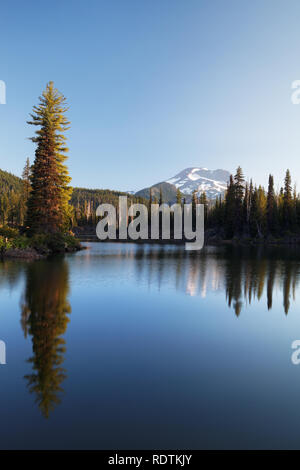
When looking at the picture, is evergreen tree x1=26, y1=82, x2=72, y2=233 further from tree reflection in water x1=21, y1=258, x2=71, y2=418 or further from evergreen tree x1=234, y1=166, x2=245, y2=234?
evergreen tree x1=234, y1=166, x2=245, y2=234

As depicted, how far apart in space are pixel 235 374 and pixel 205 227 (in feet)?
317

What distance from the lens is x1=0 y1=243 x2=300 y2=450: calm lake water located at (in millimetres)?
4879

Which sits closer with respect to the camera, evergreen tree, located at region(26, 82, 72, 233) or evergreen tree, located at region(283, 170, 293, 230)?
evergreen tree, located at region(26, 82, 72, 233)

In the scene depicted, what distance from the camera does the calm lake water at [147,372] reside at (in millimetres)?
4879

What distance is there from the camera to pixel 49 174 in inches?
1503

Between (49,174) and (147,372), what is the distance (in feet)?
114

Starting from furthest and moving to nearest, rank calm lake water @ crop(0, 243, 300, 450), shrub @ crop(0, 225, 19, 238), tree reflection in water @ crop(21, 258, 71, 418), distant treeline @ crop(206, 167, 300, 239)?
distant treeline @ crop(206, 167, 300, 239)
shrub @ crop(0, 225, 19, 238)
tree reflection in water @ crop(21, 258, 71, 418)
calm lake water @ crop(0, 243, 300, 450)

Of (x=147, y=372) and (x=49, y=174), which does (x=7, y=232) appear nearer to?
(x=49, y=174)

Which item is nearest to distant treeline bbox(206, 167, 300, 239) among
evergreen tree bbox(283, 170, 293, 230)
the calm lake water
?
evergreen tree bbox(283, 170, 293, 230)

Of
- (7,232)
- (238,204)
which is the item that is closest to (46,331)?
(7,232)

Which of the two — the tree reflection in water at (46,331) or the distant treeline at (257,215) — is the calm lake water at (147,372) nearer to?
the tree reflection in water at (46,331)

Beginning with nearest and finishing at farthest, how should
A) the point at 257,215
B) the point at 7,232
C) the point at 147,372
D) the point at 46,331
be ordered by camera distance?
the point at 147,372, the point at 46,331, the point at 7,232, the point at 257,215

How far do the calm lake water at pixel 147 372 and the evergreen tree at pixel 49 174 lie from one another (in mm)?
24247

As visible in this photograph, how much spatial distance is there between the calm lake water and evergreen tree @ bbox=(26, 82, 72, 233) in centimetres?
2425
